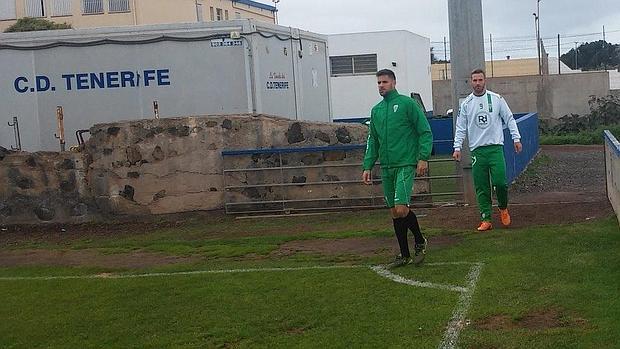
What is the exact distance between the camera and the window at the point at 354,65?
3456cm

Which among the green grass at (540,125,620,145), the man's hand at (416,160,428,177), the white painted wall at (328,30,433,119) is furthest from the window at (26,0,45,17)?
the man's hand at (416,160,428,177)

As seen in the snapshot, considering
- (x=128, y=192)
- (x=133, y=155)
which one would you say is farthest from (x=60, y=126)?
(x=128, y=192)

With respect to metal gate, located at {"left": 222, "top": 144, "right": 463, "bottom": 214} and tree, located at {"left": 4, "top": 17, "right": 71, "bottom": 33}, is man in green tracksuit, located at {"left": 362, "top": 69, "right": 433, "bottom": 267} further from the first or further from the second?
tree, located at {"left": 4, "top": 17, "right": 71, "bottom": 33}

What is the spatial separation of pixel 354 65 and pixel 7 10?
28555 mm

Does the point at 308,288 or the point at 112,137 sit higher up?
the point at 112,137

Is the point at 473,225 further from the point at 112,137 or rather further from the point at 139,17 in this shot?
the point at 139,17

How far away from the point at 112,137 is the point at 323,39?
6924 millimetres

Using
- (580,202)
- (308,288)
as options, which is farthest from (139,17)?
(308,288)

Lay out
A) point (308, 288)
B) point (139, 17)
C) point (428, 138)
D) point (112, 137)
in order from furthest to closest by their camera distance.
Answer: point (139, 17) → point (112, 137) → point (428, 138) → point (308, 288)

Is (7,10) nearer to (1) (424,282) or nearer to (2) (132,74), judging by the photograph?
(2) (132,74)

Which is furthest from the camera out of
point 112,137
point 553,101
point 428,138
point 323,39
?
point 553,101

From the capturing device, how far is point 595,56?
237 ft

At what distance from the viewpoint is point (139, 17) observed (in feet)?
173

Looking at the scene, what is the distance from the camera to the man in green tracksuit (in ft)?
28.7
